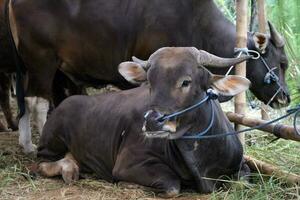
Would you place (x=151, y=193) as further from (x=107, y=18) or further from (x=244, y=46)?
(x=107, y=18)

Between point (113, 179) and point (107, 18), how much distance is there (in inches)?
80.6

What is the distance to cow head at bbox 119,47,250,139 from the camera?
4205mm

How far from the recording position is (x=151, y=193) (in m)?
4.64

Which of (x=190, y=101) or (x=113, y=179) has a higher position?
(x=190, y=101)

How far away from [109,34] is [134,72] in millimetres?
1763

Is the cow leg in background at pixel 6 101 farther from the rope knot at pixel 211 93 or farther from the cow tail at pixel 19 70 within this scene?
the rope knot at pixel 211 93

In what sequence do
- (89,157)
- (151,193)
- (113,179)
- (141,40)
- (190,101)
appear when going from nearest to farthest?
1. (190,101)
2. (151,193)
3. (113,179)
4. (89,157)
5. (141,40)

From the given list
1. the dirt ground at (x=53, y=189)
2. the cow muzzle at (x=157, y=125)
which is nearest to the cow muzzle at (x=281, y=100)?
the dirt ground at (x=53, y=189)

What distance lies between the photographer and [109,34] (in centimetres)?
634

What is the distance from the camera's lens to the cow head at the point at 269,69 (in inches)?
248

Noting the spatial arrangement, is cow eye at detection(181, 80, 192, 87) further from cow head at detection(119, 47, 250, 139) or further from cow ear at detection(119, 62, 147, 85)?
cow ear at detection(119, 62, 147, 85)

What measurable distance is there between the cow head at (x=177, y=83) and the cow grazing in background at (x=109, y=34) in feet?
5.60

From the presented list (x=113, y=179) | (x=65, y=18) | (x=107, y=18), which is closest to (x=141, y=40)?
(x=107, y=18)

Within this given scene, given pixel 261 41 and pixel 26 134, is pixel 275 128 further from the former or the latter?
pixel 26 134
